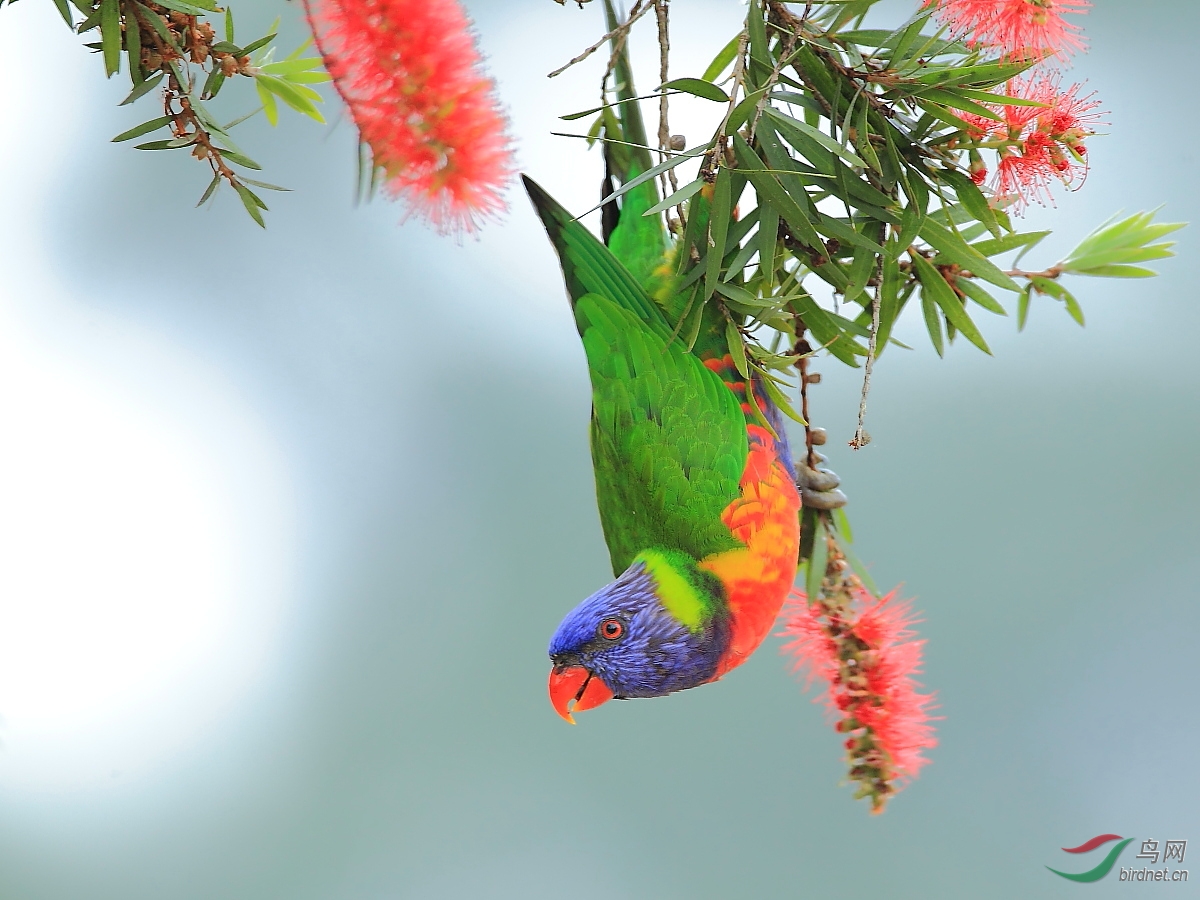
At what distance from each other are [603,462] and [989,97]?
1.32ft

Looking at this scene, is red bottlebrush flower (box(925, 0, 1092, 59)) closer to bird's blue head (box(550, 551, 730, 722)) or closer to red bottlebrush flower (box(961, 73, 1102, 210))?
red bottlebrush flower (box(961, 73, 1102, 210))

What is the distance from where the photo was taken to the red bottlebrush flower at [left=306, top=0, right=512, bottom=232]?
0.50 metres

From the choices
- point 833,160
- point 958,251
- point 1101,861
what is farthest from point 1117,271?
point 1101,861

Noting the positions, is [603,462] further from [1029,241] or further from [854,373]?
[854,373]

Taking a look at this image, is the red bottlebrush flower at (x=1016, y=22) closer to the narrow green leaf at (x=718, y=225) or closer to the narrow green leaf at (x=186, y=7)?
the narrow green leaf at (x=718, y=225)

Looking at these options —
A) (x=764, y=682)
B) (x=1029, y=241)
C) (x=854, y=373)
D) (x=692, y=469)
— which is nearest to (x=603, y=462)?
(x=692, y=469)

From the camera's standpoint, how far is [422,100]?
510mm

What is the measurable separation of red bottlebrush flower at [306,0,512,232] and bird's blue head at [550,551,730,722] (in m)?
0.33

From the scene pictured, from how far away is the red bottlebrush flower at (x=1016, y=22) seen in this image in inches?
20.4

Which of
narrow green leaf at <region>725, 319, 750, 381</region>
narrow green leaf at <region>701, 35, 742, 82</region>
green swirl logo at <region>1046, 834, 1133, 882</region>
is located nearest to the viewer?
narrow green leaf at <region>725, 319, 750, 381</region>

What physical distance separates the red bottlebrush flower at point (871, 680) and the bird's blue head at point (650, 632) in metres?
0.09

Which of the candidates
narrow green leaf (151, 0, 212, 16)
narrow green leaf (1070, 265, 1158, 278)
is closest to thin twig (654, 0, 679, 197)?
narrow green leaf (151, 0, 212, 16)

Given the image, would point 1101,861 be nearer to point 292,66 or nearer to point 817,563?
point 817,563

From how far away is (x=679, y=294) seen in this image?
28.1 inches
